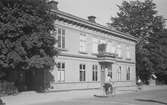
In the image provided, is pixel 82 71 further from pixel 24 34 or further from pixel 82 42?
pixel 24 34

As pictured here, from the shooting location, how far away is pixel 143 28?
5656 cm

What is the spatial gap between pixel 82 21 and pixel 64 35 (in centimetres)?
362

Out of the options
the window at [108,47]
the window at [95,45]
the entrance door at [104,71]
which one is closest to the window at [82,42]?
the window at [95,45]

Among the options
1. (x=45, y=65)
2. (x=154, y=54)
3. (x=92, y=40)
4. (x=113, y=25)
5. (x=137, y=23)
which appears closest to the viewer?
(x=45, y=65)

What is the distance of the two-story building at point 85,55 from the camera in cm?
2981

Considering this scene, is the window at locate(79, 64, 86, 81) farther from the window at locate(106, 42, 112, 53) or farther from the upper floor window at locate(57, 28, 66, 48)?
the window at locate(106, 42, 112, 53)

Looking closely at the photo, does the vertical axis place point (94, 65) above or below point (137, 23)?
below

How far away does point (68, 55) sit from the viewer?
3064 centimetres

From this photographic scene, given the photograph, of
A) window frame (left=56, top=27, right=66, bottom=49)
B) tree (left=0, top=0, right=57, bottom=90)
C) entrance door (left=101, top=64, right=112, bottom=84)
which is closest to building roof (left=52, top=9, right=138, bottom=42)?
window frame (left=56, top=27, right=66, bottom=49)

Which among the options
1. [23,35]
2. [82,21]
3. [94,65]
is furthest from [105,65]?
[23,35]

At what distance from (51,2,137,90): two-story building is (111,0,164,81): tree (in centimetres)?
886

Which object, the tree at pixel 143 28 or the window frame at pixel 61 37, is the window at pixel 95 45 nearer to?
the window frame at pixel 61 37

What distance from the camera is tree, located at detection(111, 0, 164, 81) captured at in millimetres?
51688

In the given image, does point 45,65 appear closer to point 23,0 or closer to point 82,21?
point 23,0
